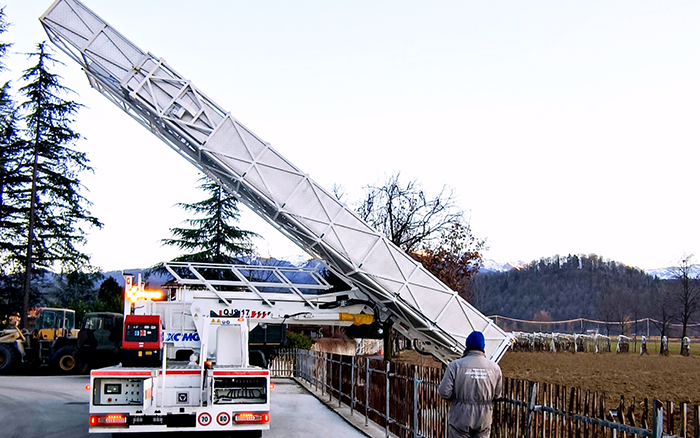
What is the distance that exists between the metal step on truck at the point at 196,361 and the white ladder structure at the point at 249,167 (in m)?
1.29

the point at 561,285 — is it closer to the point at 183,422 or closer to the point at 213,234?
the point at 213,234

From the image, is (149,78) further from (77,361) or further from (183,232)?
(183,232)

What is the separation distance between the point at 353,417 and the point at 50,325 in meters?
18.9

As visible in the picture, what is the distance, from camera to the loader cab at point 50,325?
1119 inches

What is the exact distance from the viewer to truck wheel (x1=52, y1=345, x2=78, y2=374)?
86.5ft

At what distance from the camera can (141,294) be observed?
13.6 meters

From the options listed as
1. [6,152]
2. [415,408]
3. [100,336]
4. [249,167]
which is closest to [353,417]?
[415,408]

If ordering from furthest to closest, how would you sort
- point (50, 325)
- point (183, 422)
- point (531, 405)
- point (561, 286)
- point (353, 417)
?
1. point (561, 286)
2. point (50, 325)
3. point (353, 417)
4. point (183, 422)
5. point (531, 405)

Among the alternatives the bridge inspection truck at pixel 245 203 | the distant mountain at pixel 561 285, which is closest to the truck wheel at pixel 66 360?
the bridge inspection truck at pixel 245 203

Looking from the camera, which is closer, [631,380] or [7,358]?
[631,380]

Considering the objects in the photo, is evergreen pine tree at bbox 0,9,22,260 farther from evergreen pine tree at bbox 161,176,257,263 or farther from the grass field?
the grass field

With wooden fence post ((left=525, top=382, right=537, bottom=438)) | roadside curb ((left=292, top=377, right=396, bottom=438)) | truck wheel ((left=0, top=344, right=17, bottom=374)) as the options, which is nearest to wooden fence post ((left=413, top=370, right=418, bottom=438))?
roadside curb ((left=292, top=377, right=396, bottom=438))

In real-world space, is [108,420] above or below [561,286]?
above

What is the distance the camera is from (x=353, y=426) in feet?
44.9
